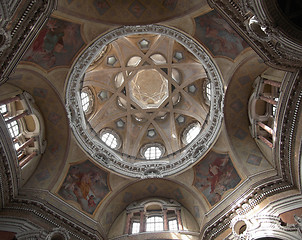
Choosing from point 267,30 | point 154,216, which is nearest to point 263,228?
point 154,216

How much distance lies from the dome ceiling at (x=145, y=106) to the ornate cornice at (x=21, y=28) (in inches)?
341

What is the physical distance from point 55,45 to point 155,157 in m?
12.7

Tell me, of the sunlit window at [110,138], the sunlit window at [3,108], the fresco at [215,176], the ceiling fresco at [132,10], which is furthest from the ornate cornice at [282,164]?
the sunlit window at [3,108]

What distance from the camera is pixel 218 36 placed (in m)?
18.0

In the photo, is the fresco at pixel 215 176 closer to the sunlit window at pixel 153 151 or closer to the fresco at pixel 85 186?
the sunlit window at pixel 153 151

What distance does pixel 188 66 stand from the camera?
26344mm

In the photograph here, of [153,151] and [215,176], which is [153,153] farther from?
[215,176]

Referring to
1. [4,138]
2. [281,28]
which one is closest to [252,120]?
[281,28]

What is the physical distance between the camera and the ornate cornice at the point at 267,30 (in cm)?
1072

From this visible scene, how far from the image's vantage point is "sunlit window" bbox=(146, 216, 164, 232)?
19853 mm

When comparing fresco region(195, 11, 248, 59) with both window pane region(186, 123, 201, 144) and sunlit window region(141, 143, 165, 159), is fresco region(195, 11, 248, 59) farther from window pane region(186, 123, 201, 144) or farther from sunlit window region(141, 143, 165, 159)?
sunlit window region(141, 143, 165, 159)

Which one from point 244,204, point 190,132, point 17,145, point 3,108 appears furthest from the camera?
point 190,132

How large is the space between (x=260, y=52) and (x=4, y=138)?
1364 cm

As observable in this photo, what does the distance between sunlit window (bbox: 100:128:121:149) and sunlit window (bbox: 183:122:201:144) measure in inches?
238
